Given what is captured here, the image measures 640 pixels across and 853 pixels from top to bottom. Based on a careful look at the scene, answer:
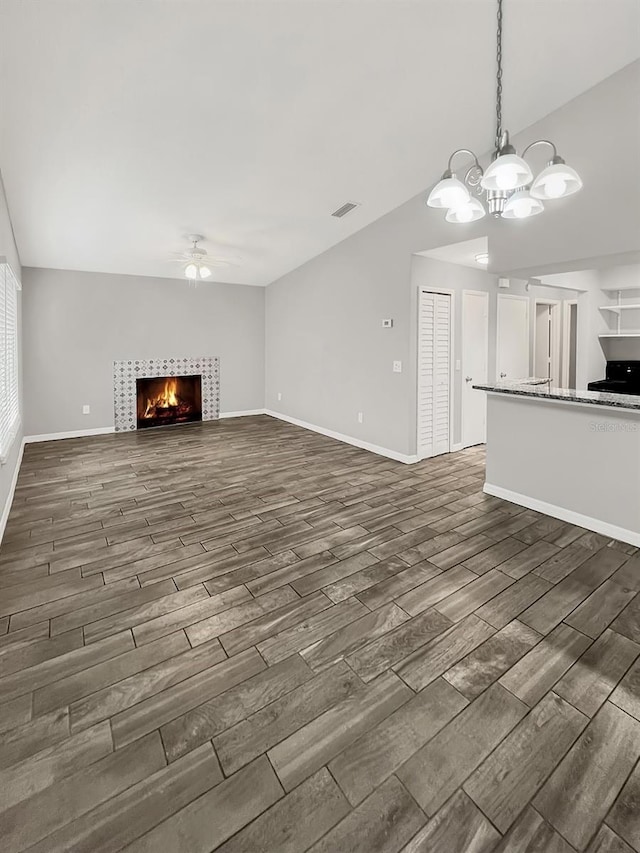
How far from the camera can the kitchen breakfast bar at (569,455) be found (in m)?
3.12

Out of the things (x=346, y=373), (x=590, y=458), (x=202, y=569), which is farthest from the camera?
(x=346, y=373)

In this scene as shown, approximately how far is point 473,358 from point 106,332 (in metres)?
5.48

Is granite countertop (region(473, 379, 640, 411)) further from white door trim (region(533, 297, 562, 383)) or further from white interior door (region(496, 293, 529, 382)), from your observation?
white door trim (region(533, 297, 562, 383))

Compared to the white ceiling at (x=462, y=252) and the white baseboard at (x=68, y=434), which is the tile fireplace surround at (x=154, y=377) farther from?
the white ceiling at (x=462, y=252)

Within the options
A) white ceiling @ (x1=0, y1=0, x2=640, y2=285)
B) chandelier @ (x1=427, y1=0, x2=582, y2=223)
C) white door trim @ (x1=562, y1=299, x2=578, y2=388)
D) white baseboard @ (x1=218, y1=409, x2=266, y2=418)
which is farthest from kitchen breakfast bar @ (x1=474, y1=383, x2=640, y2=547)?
white baseboard @ (x1=218, y1=409, x2=266, y2=418)

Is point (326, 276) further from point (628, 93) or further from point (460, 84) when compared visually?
point (628, 93)

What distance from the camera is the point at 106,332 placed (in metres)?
6.74

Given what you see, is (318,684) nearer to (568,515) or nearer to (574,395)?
(568,515)

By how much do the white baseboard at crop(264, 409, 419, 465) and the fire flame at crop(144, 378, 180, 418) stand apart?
6.06ft

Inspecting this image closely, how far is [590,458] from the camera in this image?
3.33 meters

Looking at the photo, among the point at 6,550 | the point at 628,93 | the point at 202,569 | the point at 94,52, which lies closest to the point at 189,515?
the point at 202,569

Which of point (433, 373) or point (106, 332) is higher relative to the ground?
point (106, 332)

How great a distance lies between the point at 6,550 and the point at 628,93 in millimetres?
5360

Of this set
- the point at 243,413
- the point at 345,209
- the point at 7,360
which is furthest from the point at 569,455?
the point at 243,413
